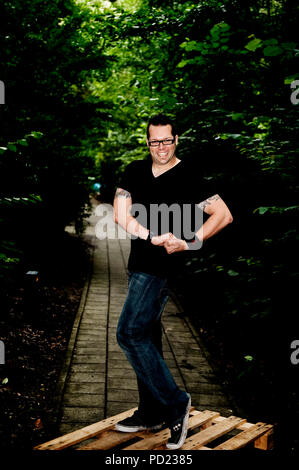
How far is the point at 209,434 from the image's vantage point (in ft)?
10.4

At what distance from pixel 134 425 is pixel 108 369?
6.14ft

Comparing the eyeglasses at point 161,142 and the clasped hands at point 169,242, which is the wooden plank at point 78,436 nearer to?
the clasped hands at point 169,242

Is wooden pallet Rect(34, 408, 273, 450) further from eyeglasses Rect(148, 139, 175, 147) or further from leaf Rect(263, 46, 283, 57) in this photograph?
leaf Rect(263, 46, 283, 57)

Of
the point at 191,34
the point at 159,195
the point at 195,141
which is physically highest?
the point at 191,34

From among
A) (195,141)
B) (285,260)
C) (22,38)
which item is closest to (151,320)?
(285,260)

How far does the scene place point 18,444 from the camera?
3311mm

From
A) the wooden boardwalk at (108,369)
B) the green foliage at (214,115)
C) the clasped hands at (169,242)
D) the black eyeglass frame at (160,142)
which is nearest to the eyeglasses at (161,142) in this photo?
the black eyeglass frame at (160,142)

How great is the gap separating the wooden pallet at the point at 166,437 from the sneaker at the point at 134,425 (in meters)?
0.03

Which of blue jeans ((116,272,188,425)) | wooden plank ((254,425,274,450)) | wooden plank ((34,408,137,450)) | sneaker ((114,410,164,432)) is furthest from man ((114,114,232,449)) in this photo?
wooden plank ((254,425,274,450))

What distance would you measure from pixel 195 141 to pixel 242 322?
9.12ft

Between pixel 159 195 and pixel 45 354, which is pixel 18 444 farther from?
pixel 159 195

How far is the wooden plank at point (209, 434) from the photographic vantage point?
2.96 m
